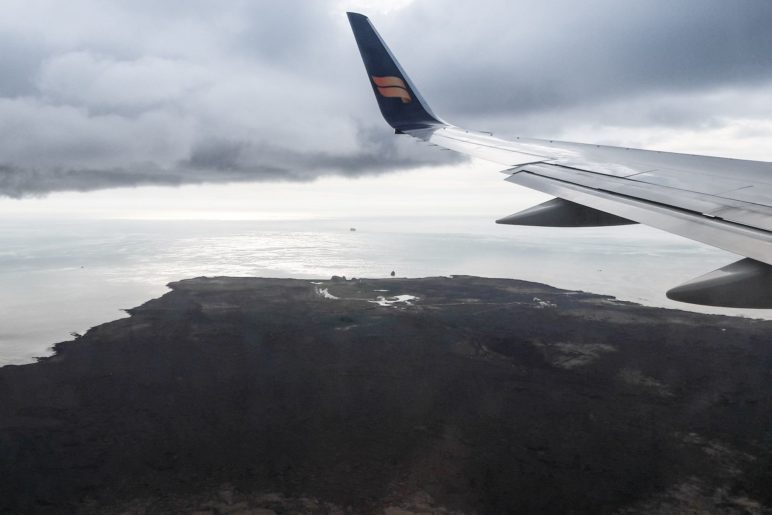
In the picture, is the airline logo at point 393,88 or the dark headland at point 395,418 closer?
the airline logo at point 393,88

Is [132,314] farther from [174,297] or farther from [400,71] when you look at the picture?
[400,71]

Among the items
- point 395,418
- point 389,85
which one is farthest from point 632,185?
point 395,418

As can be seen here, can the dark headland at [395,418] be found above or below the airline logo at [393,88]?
below

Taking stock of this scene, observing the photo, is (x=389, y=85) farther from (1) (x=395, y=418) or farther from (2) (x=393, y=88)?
(1) (x=395, y=418)

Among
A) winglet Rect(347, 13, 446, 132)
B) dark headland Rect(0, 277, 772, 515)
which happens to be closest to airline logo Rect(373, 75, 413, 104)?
winglet Rect(347, 13, 446, 132)

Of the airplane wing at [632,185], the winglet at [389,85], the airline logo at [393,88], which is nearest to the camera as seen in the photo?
the airplane wing at [632,185]

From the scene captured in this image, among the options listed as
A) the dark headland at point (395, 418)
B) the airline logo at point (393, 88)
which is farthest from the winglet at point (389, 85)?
the dark headland at point (395, 418)

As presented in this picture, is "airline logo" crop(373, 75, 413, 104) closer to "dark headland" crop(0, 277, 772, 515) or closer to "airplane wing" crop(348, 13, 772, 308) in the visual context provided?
"airplane wing" crop(348, 13, 772, 308)

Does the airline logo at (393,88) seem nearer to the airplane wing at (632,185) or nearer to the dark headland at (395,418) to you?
the airplane wing at (632,185)
